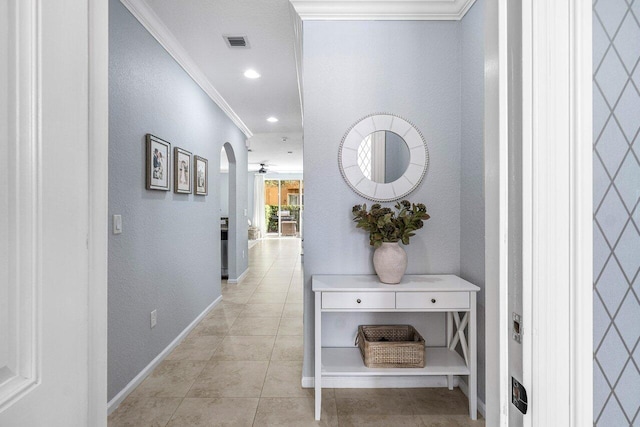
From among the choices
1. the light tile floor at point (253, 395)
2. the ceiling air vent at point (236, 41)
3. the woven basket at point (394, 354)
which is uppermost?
the ceiling air vent at point (236, 41)

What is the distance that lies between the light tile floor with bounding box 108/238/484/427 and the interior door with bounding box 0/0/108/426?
1.71 meters

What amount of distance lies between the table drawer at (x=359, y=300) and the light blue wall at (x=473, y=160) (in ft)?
1.93

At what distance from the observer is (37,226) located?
0.46 meters

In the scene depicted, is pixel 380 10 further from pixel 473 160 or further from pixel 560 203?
pixel 560 203

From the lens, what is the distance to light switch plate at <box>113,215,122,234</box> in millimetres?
2121

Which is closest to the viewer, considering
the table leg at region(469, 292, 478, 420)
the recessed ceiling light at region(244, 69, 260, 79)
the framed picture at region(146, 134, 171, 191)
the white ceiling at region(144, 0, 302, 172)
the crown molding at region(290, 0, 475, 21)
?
the table leg at region(469, 292, 478, 420)

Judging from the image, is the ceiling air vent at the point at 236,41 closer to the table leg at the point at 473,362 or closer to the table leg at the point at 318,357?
the table leg at the point at 318,357

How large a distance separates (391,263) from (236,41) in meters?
2.19

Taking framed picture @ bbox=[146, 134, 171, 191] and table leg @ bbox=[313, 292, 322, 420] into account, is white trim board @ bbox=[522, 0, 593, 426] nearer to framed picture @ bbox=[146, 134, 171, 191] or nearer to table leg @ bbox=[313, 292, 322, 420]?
table leg @ bbox=[313, 292, 322, 420]

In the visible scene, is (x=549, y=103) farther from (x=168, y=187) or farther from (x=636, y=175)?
(x=168, y=187)

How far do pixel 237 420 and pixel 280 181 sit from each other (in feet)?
40.1

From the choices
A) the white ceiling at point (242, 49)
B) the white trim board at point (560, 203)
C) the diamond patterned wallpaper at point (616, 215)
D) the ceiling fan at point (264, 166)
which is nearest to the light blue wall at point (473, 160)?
the white ceiling at point (242, 49)

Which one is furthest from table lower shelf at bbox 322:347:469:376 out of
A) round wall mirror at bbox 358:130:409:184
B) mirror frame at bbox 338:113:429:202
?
round wall mirror at bbox 358:130:409:184

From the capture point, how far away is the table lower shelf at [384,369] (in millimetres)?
2010
